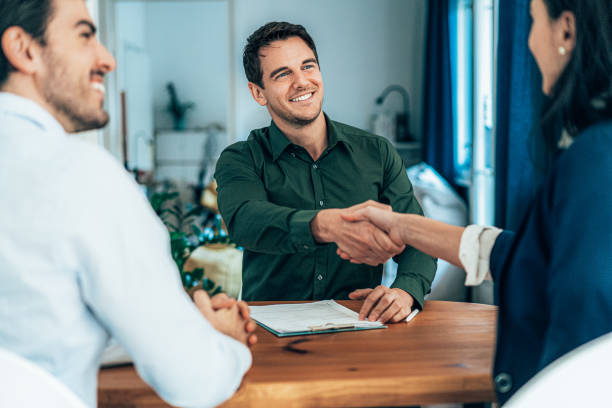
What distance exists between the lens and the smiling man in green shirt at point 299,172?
1.85 m

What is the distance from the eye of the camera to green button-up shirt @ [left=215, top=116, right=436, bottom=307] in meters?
1.84

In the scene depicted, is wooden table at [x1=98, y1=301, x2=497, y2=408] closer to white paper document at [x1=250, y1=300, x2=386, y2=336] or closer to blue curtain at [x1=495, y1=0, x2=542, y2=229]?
white paper document at [x1=250, y1=300, x2=386, y2=336]

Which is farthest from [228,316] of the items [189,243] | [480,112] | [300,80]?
[480,112]

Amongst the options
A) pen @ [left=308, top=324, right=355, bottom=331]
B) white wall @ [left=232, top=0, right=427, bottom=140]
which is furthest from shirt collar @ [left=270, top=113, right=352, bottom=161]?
white wall @ [left=232, top=0, right=427, bottom=140]

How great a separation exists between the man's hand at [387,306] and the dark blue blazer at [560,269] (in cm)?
39

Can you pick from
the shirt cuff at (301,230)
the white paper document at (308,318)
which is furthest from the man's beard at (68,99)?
the shirt cuff at (301,230)

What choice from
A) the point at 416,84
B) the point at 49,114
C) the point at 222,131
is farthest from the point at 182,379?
the point at 222,131

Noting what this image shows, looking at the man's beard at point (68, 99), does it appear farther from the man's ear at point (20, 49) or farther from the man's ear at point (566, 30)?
the man's ear at point (566, 30)

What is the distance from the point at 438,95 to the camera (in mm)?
4727

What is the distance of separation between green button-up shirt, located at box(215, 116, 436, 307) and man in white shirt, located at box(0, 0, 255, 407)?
85 centimetres

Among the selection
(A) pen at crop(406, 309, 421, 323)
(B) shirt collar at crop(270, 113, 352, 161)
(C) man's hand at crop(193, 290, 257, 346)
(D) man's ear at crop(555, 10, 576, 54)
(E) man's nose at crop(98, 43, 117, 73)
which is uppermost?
(D) man's ear at crop(555, 10, 576, 54)

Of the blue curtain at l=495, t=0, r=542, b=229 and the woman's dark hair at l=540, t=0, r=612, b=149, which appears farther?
the blue curtain at l=495, t=0, r=542, b=229

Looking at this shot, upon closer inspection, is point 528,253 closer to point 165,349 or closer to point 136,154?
point 165,349

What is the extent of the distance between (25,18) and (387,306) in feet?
3.11
